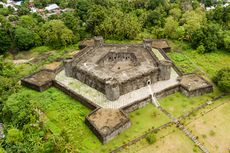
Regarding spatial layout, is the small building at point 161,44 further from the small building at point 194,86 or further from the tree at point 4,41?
the tree at point 4,41

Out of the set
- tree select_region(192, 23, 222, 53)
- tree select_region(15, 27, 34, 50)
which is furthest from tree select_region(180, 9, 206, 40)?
tree select_region(15, 27, 34, 50)

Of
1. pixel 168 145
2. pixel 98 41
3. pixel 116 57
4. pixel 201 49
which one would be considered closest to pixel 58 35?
pixel 98 41

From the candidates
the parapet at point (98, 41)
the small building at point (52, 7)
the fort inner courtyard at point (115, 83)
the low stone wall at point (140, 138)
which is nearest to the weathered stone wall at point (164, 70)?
the fort inner courtyard at point (115, 83)

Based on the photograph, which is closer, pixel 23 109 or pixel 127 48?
pixel 23 109

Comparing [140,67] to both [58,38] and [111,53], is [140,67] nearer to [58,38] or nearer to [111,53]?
[111,53]

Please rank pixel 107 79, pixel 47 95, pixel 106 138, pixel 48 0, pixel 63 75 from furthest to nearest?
pixel 48 0
pixel 63 75
pixel 47 95
pixel 107 79
pixel 106 138

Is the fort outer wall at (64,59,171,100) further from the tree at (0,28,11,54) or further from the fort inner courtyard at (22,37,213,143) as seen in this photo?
the tree at (0,28,11,54)

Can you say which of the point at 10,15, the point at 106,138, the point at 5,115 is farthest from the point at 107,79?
the point at 10,15
